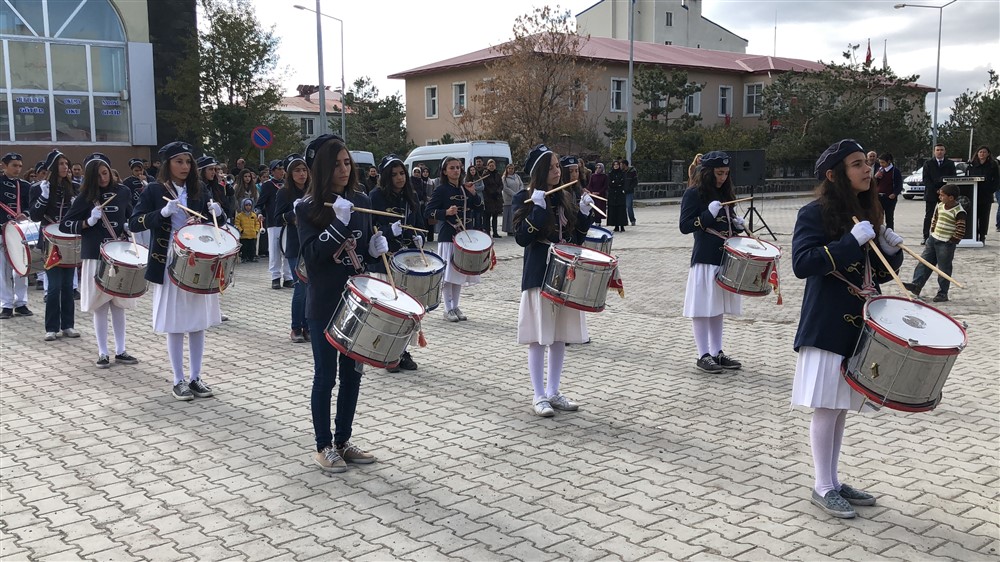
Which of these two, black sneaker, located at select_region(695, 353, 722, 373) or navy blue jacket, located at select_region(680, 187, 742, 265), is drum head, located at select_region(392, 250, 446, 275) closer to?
navy blue jacket, located at select_region(680, 187, 742, 265)

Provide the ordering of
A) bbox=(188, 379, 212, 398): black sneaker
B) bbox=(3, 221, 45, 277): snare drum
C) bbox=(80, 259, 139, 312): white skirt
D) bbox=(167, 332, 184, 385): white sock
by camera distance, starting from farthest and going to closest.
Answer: bbox=(3, 221, 45, 277): snare drum, bbox=(80, 259, 139, 312): white skirt, bbox=(188, 379, 212, 398): black sneaker, bbox=(167, 332, 184, 385): white sock

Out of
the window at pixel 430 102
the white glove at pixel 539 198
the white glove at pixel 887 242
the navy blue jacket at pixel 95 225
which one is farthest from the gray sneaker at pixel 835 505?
the window at pixel 430 102

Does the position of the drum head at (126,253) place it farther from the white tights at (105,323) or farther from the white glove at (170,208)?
the white glove at (170,208)

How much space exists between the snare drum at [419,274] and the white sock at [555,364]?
207cm

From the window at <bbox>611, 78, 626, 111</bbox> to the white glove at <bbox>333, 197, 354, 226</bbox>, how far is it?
42655 millimetres

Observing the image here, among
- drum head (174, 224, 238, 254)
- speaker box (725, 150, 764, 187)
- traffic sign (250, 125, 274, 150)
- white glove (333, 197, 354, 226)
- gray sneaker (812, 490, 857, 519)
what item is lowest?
gray sneaker (812, 490, 857, 519)

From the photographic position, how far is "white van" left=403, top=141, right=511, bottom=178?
2375 cm

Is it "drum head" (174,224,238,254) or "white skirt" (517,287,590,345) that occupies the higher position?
"drum head" (174,224,238,254)

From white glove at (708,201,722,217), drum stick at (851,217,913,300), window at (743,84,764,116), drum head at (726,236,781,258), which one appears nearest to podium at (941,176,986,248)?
drum head at (726,236,781,258)

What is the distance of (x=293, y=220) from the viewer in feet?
28.3

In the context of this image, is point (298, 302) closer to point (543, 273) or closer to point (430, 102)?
point (543, 273)

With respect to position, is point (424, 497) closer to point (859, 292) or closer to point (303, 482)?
point (303, 482)

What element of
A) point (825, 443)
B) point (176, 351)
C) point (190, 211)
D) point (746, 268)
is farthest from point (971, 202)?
point (176, 351)

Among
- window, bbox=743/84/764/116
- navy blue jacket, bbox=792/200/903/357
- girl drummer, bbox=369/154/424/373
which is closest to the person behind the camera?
navy blue jacket, bbox=792/200/903/357
